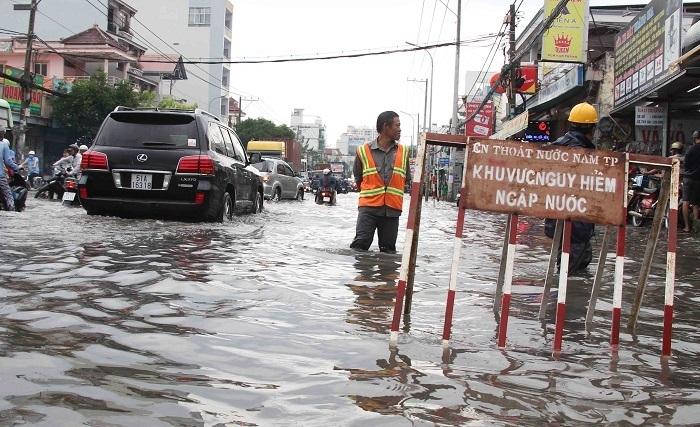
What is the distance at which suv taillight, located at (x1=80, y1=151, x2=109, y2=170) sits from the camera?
9297mm

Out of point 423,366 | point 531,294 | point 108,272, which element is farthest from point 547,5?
point 423,366

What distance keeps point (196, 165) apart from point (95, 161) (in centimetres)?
134

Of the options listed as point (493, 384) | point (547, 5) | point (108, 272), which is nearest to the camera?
point (493, 384)

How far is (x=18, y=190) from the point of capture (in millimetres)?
11516

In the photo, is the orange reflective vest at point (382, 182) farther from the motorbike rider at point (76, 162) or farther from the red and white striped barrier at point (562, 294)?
the motorbike rider at point (76, 162)

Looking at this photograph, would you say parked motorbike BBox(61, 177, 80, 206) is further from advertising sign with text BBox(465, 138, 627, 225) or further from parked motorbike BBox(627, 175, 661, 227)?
parked motorbike BBox(627, 175, 661, 227)

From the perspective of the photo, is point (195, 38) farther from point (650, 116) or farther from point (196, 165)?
point (196, 165)

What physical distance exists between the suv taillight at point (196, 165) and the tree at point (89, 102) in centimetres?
3338

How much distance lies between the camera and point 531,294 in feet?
19.1

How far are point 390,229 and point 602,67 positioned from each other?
54.5 feet

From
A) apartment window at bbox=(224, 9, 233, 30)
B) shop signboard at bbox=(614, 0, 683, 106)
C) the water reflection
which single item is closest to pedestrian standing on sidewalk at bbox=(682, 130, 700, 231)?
shop signboard at bbox=(614, 0, 683, 106)

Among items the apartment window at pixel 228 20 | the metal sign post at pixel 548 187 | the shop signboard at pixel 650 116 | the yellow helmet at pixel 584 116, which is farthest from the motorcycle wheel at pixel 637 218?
the apartment window at pixel 228 20

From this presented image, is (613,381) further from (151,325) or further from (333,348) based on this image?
(151,325)

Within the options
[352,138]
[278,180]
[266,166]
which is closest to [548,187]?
[266,166]
